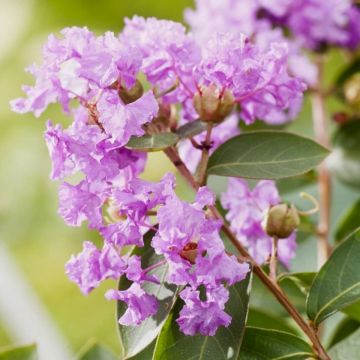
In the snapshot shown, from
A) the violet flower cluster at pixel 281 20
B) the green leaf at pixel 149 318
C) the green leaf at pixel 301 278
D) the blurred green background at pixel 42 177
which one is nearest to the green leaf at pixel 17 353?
the green leaf at pixel 149 318

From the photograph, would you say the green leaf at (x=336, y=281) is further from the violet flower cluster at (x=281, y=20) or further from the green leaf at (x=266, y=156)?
the violet flower cluster at (x=281, y=20)

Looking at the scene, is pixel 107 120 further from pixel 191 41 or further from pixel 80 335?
pixel 80 335

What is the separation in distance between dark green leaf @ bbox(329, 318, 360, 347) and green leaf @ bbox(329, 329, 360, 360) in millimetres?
99

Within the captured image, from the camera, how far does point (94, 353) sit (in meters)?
0.95

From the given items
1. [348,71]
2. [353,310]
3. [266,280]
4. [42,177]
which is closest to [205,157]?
[266,280]

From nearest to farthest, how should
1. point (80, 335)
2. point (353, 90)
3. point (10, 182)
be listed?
point (353, 90)
point (80, 335)
point (10, 182)

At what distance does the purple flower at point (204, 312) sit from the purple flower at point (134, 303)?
3 centimetres

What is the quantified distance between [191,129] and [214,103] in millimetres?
46

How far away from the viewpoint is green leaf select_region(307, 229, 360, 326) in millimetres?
774

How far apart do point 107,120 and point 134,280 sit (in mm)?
145

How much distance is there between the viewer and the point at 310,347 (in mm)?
760

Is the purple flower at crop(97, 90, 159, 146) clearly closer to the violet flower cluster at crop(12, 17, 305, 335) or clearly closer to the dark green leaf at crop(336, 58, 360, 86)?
the violet flower cluster at crop(12, 17, 305, 335)

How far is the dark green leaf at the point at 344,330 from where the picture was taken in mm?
983

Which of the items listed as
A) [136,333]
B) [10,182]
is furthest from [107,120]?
[10,182]
